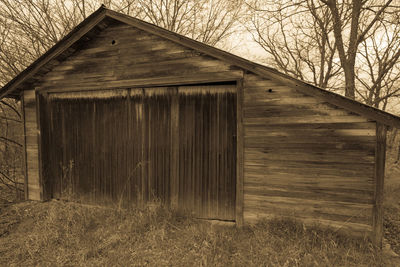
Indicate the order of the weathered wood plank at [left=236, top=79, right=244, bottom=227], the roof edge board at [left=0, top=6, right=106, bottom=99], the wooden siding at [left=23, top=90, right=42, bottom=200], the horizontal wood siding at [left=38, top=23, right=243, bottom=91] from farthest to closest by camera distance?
the wooden siding at [left=23, top=90, right=42, bottom=200] → the roof edge board at [left=0, top=6, right=106, bottom=99] → the horizontal wood siding at [left=38, top=23, right=243, bottom=91] → the weathered wood plank at [left=236, top=79, right=244, bottom=227]

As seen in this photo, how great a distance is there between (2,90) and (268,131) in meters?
6.76

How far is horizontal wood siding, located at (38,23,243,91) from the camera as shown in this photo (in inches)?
163

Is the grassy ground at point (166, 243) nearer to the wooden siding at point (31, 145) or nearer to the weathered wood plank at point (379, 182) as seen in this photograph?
the weathered wood plank at point (379, 182)

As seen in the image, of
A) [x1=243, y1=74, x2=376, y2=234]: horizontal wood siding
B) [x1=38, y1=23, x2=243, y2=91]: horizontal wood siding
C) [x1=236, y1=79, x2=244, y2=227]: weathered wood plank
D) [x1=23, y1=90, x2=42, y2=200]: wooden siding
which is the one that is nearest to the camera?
[x1=243, y1=74, x2=376, y2=234]: horizontal wood siding

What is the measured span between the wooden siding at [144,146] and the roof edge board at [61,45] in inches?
25.8

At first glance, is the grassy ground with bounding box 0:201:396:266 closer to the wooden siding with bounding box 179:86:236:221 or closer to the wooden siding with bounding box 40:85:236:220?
the wooden siding with bounding box 179:86:236:221

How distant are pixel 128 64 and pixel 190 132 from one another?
2180 mm

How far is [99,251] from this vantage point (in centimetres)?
344

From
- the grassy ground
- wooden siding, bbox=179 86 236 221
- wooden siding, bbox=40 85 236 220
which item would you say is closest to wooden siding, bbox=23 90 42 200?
wooden siding, bbox=40 85 236 220

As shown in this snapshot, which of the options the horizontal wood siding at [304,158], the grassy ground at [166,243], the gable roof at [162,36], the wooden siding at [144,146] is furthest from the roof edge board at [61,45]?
the horizontal wood siding at [304,158]

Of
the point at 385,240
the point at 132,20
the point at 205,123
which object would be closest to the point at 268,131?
the point at 205,123

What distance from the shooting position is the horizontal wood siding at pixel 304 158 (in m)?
3.33

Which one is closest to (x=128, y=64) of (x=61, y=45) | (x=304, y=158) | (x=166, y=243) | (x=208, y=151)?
(x=61, y=45)

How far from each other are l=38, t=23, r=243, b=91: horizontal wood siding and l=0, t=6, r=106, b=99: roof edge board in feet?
0.98
